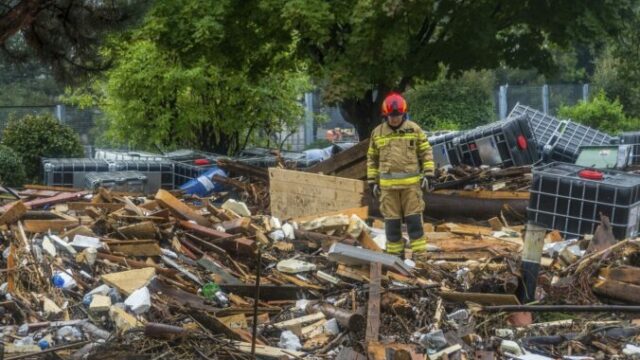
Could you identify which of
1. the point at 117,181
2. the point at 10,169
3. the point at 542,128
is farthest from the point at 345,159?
the point at 10,169

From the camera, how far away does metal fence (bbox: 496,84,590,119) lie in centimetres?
3272

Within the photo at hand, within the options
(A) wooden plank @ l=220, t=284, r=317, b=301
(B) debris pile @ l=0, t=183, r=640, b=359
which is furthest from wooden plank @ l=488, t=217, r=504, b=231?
(A) wooden plank @ l=220, t=284, r=317, b=301

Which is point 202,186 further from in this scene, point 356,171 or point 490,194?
point 490,194

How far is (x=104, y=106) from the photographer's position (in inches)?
862

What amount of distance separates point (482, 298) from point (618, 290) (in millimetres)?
1268

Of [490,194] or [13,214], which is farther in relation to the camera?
[490,194]

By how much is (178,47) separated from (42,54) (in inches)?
447

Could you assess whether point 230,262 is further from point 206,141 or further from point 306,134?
point 306,134

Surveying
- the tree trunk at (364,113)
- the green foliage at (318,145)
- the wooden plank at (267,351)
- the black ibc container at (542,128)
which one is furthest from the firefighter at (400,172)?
the green foliage at (318,145)

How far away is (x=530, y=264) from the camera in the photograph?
8547mm

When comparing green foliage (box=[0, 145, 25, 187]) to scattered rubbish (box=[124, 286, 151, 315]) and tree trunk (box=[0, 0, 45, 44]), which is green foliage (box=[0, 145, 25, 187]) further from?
tree trunk (box=[0, 0, 45, 44])

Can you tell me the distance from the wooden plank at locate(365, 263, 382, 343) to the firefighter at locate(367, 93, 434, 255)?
184 cm

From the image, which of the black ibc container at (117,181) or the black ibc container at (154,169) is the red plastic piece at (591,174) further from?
the black ibc container at (154,169)

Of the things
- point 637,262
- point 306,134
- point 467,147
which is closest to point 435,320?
point 637,262
